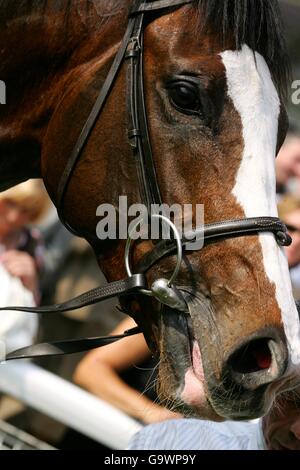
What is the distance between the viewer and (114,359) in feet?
11.1

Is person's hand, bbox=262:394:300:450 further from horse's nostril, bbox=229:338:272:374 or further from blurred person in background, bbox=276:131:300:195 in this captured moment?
blurred person in background, bbox=276:131:300:195

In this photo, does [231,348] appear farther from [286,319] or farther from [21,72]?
[21,72]

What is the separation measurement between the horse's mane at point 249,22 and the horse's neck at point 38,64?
2.6 inches

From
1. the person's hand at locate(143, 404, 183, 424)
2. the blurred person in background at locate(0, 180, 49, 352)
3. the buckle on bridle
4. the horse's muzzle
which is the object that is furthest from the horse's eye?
the blurred person in background at locate(0, 180, 49, 352)

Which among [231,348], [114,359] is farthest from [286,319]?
[114,359]

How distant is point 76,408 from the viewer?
3199 mm

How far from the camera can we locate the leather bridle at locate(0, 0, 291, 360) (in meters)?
2.16

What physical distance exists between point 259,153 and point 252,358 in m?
0.51

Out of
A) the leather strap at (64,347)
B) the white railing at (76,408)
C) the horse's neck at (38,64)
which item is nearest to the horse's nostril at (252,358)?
the leather strap at (64,347)

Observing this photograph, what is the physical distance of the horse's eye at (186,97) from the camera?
7.35ft

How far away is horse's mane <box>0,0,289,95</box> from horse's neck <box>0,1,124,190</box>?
7cm

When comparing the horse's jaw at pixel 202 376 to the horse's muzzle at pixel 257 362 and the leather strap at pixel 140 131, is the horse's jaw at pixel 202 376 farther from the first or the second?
the leather strap at pixel 140 131

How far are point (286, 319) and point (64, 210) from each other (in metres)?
0.75

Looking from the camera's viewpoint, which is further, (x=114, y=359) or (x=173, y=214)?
(x=114, y=359)
